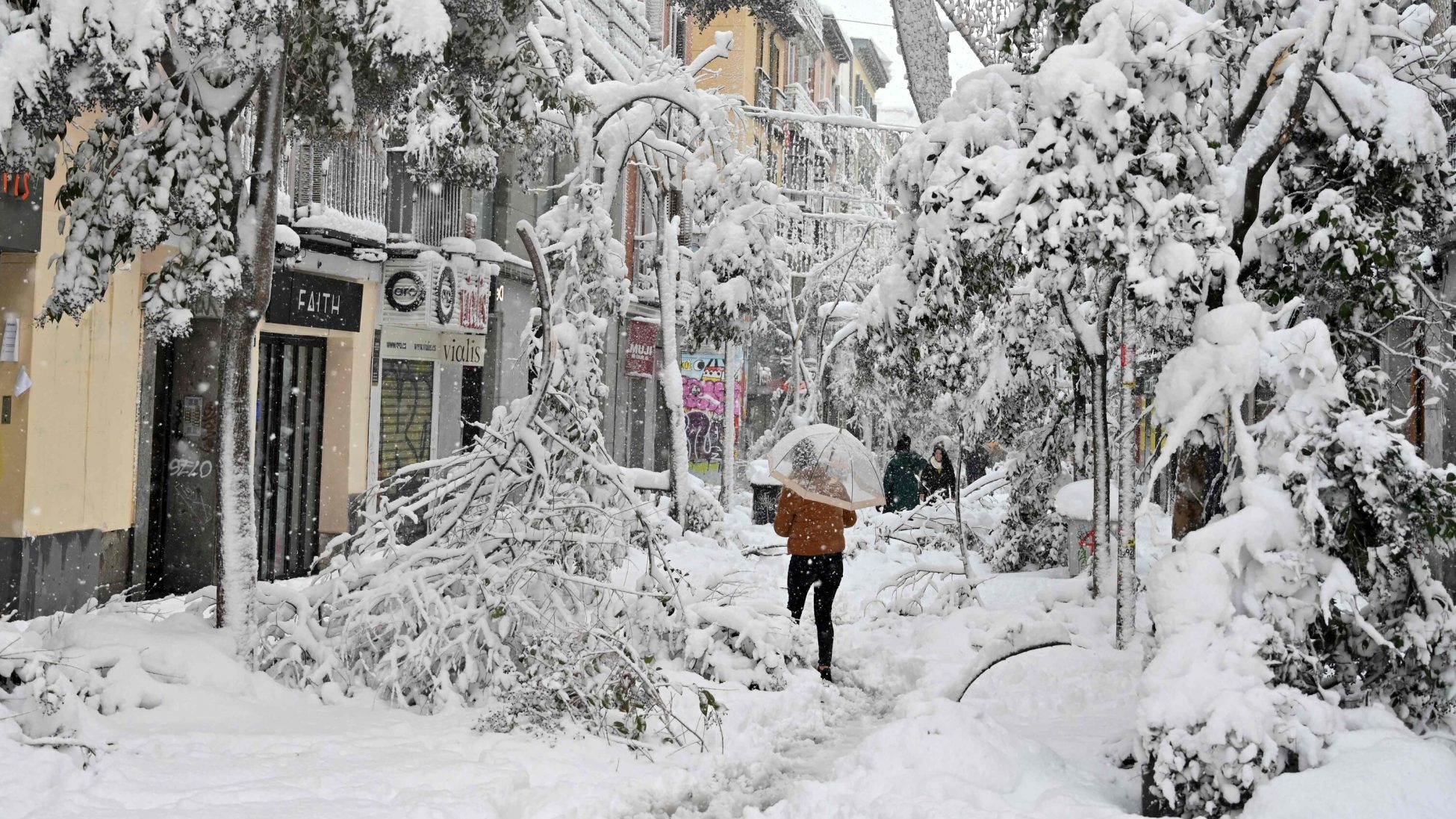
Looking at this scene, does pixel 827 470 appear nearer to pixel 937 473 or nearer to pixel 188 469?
pixel 188 469

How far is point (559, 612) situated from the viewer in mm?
7312

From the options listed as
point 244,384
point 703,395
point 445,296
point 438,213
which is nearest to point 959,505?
point 244,384

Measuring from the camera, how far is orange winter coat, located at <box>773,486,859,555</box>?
28.2 ft

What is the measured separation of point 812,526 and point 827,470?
0.40 m

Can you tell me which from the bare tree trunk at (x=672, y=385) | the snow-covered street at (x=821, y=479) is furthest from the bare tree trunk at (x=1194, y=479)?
the bare tree trunk at (x=672, y=385)

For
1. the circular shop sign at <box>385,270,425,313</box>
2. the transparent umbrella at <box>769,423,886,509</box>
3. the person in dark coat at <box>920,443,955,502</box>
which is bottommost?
the person in dark coat at <box>920,443,955,502</box>

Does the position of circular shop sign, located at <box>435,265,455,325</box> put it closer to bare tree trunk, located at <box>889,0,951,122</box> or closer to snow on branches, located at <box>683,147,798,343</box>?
snow on branches, located at <box>683,147,798,343</box>

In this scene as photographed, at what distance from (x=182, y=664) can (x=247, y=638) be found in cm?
51

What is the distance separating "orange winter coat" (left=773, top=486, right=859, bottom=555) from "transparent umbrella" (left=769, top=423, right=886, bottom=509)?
5.0 inches

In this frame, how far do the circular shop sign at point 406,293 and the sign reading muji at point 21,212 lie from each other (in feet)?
21.0

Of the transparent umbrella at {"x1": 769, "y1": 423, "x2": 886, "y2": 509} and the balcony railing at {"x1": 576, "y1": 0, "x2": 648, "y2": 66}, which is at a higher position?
the balcony railing at {"x1": 576, "y1": 0, "x2": 648, "y2": 66}

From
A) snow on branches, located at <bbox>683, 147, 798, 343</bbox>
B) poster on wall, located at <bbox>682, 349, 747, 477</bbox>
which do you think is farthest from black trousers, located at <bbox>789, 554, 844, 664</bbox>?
poster on wall, located at <bbox>682, 349, 747, 477</bbox>

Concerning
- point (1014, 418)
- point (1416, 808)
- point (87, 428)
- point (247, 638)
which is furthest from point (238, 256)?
point (1014, 418)

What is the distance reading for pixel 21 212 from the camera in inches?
397
